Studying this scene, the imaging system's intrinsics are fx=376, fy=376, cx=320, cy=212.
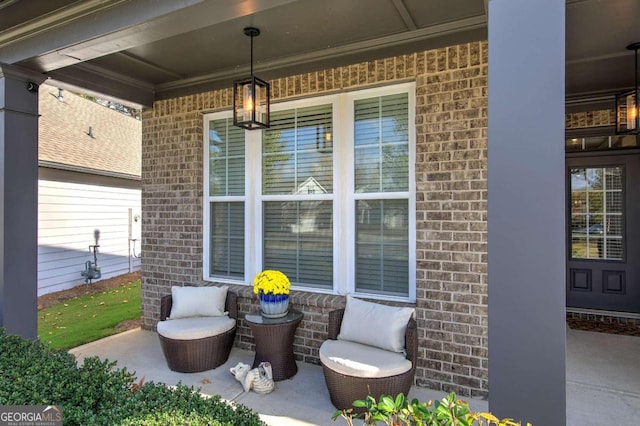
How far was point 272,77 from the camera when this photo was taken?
4.34 metres

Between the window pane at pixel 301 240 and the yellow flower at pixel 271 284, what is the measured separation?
1.72 feet

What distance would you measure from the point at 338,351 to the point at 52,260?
7813 millimetres

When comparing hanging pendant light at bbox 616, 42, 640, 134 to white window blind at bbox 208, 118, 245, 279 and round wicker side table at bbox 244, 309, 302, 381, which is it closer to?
round wicker side table at bbox 244, 309, 302, 381

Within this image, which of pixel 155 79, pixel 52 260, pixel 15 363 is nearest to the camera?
pixel 15 363

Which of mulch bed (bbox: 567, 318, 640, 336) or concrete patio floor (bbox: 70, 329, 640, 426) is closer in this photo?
concrete patio floor (bbox: 70, 329, 640, 426)

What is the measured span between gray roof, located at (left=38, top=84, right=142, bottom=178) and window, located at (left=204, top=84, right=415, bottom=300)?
18.3 feet

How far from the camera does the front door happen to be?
5258 millimetres

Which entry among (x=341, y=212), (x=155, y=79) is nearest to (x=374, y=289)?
(x=341, y=212)

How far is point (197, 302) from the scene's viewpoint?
421 cm

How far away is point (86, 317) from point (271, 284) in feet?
14.4

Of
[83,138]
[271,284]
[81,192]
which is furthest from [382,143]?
[83,138]

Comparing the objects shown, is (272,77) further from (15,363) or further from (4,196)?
(15,363)

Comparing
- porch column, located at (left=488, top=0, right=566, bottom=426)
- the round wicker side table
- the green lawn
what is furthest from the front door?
the green lawn

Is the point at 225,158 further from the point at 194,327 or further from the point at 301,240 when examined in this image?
the point at 194,327
